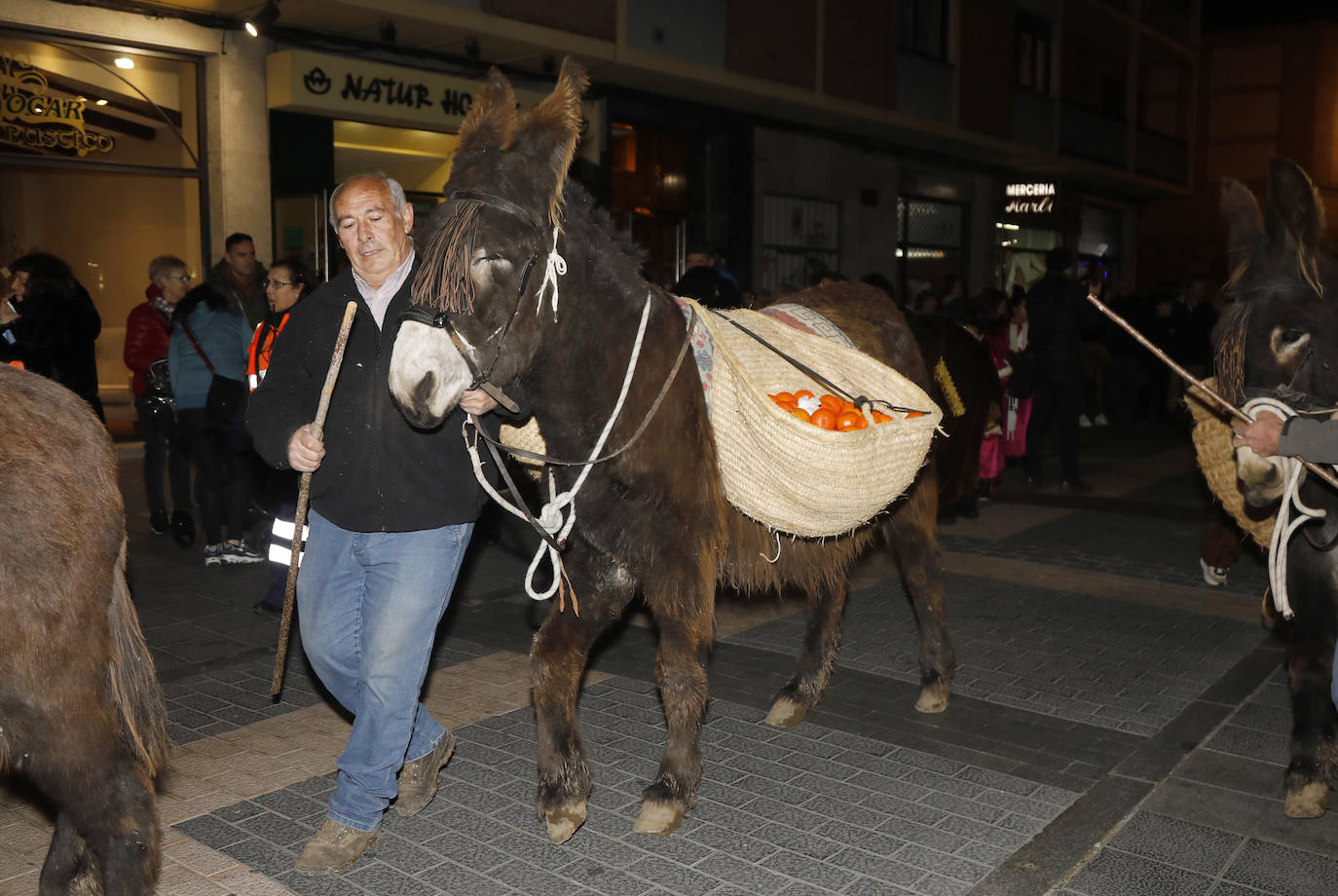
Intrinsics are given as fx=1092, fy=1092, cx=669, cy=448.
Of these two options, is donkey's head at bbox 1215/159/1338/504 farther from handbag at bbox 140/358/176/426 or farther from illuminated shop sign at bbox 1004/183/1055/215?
illuminated shop sign at bbox 1004/183/1055/215

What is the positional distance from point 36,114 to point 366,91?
3560mm

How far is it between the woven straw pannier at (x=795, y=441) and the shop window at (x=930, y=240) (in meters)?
18.6

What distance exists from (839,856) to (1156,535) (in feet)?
22.7

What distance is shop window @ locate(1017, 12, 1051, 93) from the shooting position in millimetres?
25312

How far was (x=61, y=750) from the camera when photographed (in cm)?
303

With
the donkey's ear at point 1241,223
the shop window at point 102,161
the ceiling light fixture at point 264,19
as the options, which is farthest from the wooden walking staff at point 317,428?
the shop window at point 102,161

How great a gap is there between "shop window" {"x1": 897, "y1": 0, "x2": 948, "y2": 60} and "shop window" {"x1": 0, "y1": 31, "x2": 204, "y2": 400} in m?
14.4

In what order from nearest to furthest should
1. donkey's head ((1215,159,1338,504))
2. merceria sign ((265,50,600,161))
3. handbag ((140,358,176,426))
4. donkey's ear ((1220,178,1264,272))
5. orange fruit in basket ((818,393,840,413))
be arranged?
donkey's head ((1215,159,1338,504))
donkey's ear ((1220,178,1264,272))
orange fruit in basket ((818,393,840,413))
handbag ((140,358,176,426))
merceria sign ((265,50,600,161))

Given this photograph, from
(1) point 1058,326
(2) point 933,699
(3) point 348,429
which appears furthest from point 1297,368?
(1) point 1058,326

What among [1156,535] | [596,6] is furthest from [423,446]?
[596,6]

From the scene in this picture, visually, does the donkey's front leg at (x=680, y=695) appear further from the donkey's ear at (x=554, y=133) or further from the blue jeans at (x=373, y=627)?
the donkey's ear at (x=554, y=133)

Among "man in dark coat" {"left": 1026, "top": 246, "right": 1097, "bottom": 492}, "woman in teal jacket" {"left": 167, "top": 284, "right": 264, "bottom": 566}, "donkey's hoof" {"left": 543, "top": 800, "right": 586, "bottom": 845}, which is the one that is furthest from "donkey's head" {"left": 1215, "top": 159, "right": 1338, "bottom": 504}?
"man in dark coat" {"left": 1026, "top": 246, "right": 1097, "bottom": 492}

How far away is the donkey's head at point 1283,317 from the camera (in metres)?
3.87

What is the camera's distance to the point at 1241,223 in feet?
13.6
